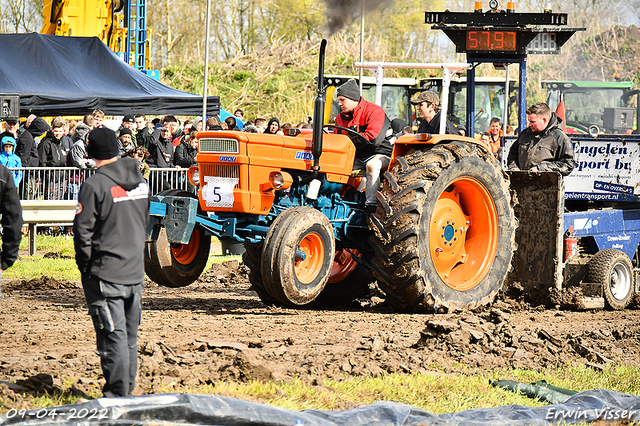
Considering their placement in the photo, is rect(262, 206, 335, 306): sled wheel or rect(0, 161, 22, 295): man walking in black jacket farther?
rect(262, 206, 335, 306): sled wheel

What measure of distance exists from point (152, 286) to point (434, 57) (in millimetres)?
29525

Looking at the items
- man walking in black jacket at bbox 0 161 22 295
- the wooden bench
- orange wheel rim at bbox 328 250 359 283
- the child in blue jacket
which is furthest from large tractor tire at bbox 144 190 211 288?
the child in blue jacket

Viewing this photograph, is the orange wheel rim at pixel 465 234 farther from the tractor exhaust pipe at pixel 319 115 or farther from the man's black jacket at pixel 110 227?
the man's black jacket at pixel 110 227

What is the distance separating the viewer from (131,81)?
1633cm

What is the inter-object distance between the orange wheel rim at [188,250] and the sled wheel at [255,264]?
55 cm

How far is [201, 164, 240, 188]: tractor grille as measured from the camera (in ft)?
25.9

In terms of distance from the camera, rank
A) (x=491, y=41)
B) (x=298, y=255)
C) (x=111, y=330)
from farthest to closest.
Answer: (x=491, y=41)
(x=298, y=255)
(x=111, y=330)

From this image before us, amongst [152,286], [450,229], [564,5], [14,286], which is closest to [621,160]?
[450,229]

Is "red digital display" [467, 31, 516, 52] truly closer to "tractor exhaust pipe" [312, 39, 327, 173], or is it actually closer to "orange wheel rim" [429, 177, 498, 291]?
"orange wheel rim" [429, 177, 498, 291]

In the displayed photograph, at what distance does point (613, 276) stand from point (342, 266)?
10.1 feet

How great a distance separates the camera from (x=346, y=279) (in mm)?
9102

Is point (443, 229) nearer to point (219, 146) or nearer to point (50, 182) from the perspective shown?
point (219, 146)

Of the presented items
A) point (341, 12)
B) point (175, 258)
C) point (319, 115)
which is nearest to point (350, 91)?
point (319, 115)

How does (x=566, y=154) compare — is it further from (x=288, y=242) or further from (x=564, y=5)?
(x=564, y=5)
